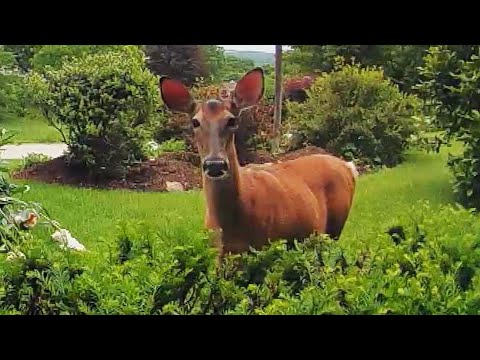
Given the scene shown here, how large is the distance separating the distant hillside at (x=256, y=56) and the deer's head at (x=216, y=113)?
0.08 meters

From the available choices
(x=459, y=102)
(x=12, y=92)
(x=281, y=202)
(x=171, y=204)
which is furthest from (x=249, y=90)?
(x=12, y=92)

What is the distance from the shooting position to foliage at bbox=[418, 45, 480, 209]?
4121 mm

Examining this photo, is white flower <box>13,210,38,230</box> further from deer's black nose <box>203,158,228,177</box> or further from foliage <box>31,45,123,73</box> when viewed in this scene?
deer's black nose <box>203,158,228,177</box>

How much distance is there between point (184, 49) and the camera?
13.2 ft

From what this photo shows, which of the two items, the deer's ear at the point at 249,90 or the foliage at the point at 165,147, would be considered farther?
the foliage at the point at 165,147

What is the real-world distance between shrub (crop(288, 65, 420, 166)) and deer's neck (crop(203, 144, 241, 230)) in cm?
44

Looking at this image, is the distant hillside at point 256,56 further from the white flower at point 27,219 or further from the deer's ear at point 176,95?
the white flower at point 27,219

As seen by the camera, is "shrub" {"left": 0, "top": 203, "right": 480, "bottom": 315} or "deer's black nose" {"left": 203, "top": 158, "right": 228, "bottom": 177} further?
"deer's black nose" {"left": 203, "top": 158, "right": 228, "bottom": 177}

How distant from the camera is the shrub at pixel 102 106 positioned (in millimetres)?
4168

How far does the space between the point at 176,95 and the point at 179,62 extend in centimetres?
17

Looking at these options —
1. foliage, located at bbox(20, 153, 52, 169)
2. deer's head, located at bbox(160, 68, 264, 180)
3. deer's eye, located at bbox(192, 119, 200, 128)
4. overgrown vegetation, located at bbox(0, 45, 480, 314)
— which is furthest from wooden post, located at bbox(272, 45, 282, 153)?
foliage, located at bbox(20, 153, 52, 169)

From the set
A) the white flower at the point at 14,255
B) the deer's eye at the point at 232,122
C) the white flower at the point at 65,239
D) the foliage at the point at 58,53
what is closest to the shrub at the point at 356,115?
the deer's eye at the point at 232,122

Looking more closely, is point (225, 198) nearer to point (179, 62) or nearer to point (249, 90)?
point (249, 90)
